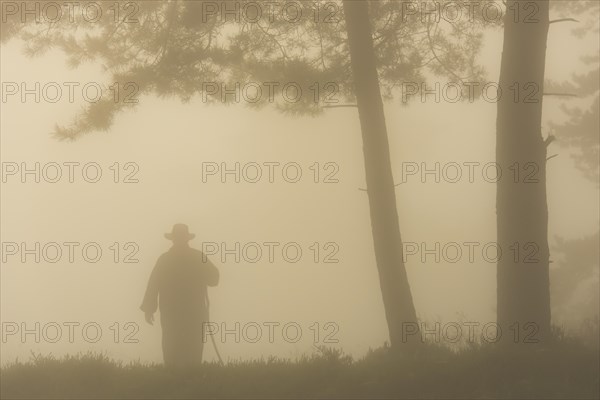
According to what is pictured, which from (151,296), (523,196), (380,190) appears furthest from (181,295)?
(523,196)

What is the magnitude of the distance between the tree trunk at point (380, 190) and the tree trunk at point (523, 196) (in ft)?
4.12

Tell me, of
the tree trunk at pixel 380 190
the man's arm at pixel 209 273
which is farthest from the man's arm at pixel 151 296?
the tree trunk at pixel 380 190

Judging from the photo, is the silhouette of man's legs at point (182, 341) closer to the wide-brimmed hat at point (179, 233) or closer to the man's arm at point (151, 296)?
the man's arm at point (151, 296)

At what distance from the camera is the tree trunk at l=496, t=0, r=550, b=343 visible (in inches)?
420

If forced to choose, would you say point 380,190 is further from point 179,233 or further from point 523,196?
point 179,233

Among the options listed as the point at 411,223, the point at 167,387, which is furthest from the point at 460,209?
the point at 167,387

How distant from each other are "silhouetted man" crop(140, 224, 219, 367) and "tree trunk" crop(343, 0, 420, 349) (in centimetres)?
231

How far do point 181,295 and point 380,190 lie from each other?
3006 millimetres

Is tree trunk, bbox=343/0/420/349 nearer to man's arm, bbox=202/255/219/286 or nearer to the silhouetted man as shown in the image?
man's arm, bbox=202/255/219/286

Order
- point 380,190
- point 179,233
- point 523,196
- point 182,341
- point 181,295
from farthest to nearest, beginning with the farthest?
1. point 182,341
2. point 181,295
3. point 179,233
4. point 380,190
5. point 523,196

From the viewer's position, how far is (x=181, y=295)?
11.9 metres

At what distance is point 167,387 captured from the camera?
29.3ft

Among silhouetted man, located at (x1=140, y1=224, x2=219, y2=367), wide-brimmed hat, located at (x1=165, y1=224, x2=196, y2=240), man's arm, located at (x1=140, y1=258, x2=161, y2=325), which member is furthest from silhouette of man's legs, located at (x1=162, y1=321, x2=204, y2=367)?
wide-brimmed hat, located at (x1=165, y1=224, x2=196, y2=240)

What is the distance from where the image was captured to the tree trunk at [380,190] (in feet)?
37.1
